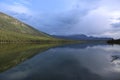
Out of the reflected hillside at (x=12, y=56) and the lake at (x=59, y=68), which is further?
the reflected hillside at (x=12, y=56)

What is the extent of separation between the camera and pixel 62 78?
33.7 metres

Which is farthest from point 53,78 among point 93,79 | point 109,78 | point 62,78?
point 109,78

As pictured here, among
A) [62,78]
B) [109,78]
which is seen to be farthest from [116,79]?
[62,78]

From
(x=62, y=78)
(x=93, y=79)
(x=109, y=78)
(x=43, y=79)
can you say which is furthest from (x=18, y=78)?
(x=109, y=78)

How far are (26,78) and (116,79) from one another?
14.7 metres

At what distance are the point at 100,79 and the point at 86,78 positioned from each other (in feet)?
7.57

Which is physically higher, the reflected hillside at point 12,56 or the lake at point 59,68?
the reflected hillside at point 12,56

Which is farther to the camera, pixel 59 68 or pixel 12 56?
pixel 12 56

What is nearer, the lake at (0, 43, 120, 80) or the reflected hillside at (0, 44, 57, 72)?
the lake at (0, 43, 120, 80)

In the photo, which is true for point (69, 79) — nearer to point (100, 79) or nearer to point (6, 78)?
point (100, 79)

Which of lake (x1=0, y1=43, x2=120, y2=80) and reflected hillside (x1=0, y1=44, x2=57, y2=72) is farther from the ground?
reflected hillside (x1=0, y1=44, x2=57, y2=72)

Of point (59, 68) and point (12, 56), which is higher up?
point (12, 56)

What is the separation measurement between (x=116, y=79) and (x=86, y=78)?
4.83 m

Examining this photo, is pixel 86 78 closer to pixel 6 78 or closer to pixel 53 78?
pixel 53 78
